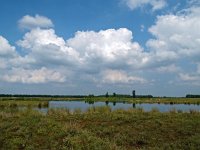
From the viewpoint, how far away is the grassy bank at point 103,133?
17578 millimetres

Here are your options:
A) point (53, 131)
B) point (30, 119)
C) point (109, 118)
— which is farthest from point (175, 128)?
point (30, 119)

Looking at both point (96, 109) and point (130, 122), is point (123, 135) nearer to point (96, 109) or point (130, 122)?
point (130, 122)

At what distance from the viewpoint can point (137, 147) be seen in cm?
1806

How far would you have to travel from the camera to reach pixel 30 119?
23359 mm

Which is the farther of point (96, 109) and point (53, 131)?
point (96, 109)

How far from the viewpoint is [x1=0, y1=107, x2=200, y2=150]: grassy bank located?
1758 cm

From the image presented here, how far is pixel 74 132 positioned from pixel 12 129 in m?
4.26

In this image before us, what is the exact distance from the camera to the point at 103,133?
2091 cm

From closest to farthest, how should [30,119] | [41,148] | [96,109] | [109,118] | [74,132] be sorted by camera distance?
[41,148] → [74,132] → [30,119] → [109,118] → [96,109]

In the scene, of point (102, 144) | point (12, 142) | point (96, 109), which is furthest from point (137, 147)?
point (96, 109)

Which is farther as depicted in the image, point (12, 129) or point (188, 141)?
point (12, 129)

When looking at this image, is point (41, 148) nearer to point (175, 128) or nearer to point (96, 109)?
point (175, 128)

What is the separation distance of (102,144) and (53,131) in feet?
12.7

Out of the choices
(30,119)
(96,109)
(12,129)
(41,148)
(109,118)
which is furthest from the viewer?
(96,109)
